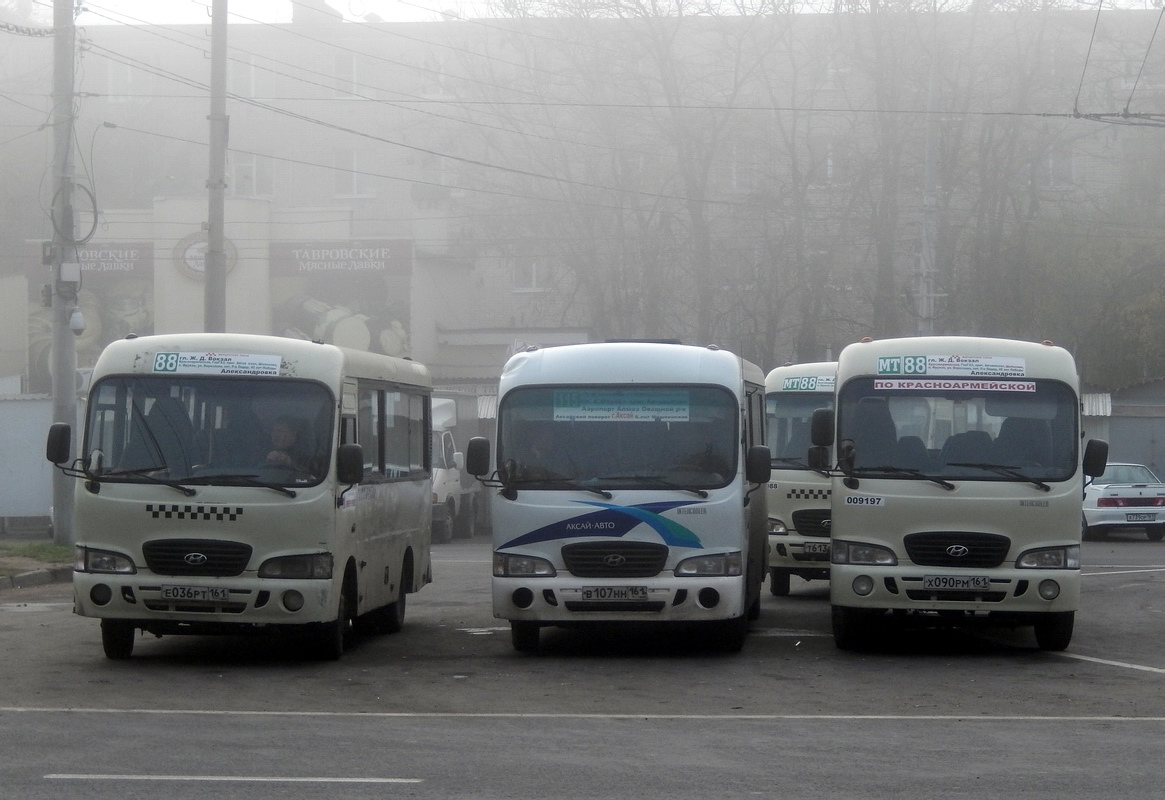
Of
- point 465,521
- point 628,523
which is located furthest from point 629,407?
point 465,521

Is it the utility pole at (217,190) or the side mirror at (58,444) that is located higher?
the utility pole at (217,190)

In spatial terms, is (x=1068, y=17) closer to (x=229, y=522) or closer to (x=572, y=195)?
(x=572, y=195)

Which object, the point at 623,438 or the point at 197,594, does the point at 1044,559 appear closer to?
Answer: the point at 623,438

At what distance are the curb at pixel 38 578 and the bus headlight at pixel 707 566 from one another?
404 inches

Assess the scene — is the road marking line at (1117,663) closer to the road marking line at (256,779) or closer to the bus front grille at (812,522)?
the bus front grille at (812,522)

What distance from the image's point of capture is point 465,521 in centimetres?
3097

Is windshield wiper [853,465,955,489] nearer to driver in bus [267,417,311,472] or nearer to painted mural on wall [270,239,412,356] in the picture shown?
driver in bus [267,417,311,472]

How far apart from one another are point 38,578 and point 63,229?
17.4 ft

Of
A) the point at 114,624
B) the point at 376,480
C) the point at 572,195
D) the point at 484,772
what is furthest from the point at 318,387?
the point at 572,195

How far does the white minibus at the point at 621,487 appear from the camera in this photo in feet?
40.5

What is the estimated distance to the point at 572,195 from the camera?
42.5 meters

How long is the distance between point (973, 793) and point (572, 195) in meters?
36.0

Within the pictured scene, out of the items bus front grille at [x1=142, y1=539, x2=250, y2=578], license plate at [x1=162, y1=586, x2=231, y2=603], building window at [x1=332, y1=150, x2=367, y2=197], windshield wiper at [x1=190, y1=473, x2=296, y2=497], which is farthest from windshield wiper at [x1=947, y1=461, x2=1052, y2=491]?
building window at [x1=332, y1=150, x2=367, y2=197]

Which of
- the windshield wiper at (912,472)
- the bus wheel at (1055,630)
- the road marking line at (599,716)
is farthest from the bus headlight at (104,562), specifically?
the bus wheel at (1055,630)
